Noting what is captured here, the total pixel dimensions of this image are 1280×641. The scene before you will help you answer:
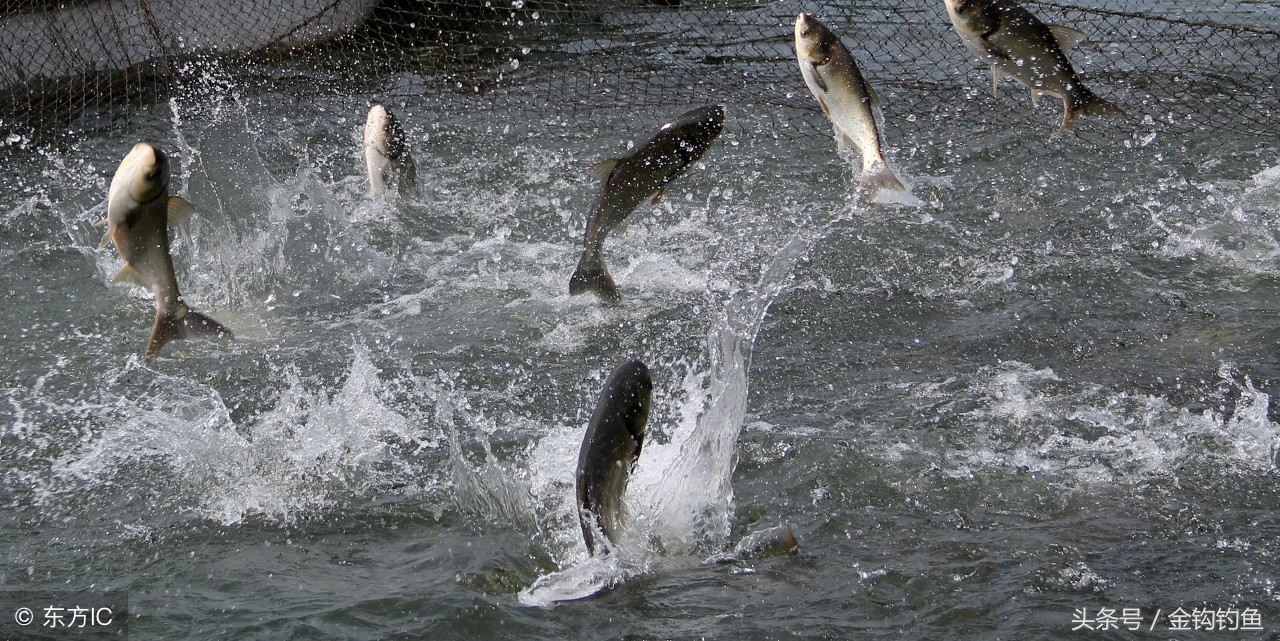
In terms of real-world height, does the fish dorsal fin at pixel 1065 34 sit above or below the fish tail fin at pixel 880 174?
above

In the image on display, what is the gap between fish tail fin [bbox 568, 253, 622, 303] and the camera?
5066 mm

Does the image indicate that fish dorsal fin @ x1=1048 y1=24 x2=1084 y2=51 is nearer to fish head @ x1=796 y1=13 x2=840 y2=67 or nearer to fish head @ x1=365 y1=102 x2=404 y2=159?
fish head @ x1=796 y1=13 x2=840 y2=67

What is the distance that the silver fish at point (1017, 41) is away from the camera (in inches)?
192

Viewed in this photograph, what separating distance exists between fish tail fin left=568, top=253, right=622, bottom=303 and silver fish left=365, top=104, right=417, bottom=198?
1769 millimetres

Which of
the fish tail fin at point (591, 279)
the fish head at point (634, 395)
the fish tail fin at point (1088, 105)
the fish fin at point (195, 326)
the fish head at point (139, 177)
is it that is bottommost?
the fish tail fin at point (591, 279)

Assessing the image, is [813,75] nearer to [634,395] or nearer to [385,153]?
[634,395]

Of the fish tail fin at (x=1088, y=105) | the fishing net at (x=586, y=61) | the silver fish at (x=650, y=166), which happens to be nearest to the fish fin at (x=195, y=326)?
the silver fish at (x=650, y=166)

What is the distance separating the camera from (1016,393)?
4.57m

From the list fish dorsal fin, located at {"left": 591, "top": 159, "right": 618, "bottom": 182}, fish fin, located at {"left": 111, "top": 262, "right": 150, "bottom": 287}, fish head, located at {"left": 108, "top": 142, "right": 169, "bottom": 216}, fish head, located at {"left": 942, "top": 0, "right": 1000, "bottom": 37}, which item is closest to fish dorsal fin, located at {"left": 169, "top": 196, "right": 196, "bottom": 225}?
fish head, located at {"left": 108, "top": 142, "right": 169, "bottom": 216}

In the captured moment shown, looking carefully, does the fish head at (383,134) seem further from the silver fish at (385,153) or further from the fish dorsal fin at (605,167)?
the fish dorsal fin at (605,167)

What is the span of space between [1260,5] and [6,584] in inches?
408

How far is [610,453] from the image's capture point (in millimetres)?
3244

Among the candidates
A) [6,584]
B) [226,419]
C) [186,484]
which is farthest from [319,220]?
[6,584]

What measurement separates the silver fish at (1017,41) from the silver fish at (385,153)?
2.97 metres
